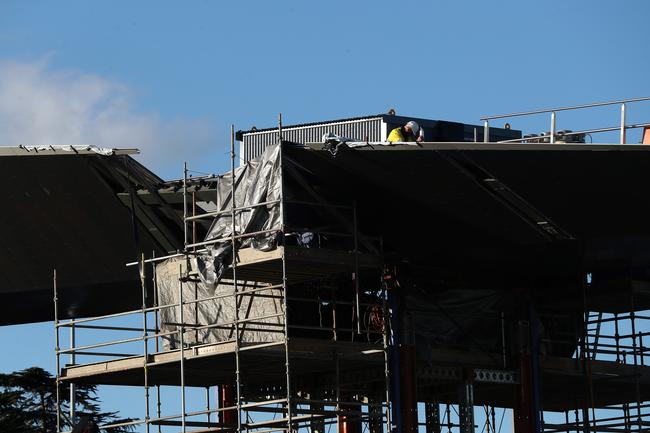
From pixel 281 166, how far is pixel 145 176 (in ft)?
16.5

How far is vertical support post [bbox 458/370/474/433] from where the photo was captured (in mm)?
41531

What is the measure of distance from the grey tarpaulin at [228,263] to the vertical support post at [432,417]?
539cm

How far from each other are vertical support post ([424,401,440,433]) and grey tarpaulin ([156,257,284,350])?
5386 millimetres

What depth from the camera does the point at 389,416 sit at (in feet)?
128

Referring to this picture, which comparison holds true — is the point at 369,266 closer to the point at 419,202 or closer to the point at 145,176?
the point at 419,202

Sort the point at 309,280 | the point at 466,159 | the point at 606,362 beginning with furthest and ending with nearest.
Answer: the point at 606,362 < the point at 309,280 < the point at 466,159

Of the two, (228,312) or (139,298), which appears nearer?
(228,312)

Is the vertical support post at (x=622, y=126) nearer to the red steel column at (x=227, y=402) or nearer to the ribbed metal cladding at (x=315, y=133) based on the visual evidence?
the ribbed metal cladding at (x=315, y=133)

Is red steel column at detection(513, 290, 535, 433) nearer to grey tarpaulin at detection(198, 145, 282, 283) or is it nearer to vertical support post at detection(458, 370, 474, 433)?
vertical support post at detection(458, 370, 474, 433)

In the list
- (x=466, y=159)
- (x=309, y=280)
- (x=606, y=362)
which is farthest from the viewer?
(x=606, y=362)

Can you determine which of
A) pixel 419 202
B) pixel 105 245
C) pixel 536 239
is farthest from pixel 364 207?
pixel 105 245

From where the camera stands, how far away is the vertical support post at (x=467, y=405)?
41.5 m

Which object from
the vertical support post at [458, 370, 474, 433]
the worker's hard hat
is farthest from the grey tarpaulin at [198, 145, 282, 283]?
the vertical support post at [458, 370, 474, 433]

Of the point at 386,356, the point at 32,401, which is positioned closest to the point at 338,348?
the point at 386,356
